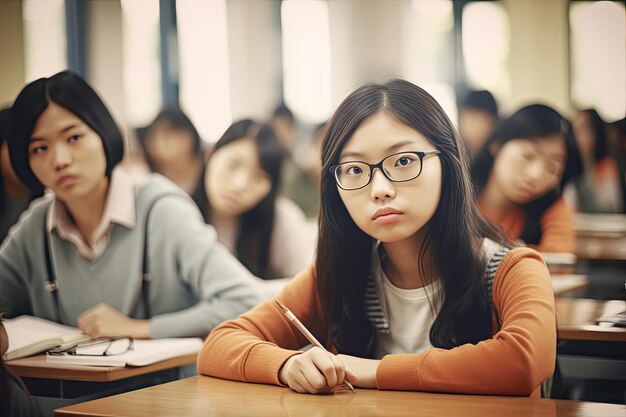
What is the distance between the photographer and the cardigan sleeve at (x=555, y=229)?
11.9 feet

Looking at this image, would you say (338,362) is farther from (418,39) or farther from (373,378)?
(418,39)

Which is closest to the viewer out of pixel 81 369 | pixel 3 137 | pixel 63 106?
pixel 81 369

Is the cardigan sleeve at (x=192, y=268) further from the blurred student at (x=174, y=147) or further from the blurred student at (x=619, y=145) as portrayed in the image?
the blurred student at (x=619, y=145)

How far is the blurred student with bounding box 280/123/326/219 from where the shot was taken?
12.3ft

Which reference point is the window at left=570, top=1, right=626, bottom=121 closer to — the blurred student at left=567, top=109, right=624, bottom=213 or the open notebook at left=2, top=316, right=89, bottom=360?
the blurred student at left=567, top=109, right=624, bottom=213

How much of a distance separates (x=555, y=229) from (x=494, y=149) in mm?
445

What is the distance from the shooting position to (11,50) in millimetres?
3338

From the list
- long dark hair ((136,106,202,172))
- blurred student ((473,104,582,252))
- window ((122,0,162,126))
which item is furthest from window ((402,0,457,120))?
window ((122,0,162,126))

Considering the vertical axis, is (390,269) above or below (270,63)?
below

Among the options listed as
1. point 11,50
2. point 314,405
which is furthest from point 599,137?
point 314,405

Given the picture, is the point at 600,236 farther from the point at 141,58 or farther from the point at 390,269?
the point at 390,269

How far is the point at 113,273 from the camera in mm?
3125

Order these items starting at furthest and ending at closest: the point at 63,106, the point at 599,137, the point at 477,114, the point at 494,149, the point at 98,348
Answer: the point at 599,137, the point at 477,114, the point at 494,149, the point at 63,106, the point at 98,348

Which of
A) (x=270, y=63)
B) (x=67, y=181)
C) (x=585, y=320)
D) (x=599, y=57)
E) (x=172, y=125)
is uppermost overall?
(x=599, y=57)
